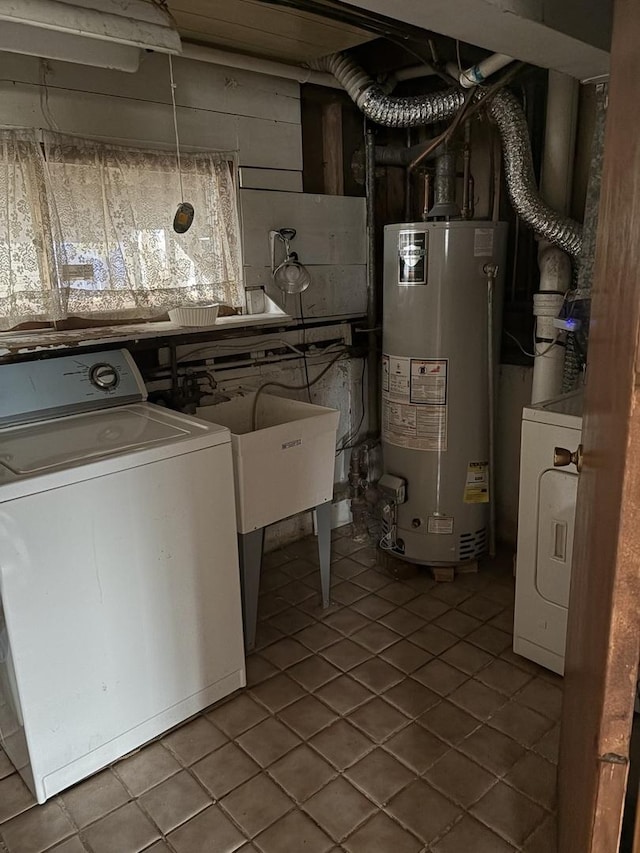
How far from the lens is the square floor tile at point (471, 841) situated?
1491 mm

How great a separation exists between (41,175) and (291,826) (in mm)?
2061

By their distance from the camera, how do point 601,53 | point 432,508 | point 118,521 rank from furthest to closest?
point 432,508, point 601,53, point 118,521

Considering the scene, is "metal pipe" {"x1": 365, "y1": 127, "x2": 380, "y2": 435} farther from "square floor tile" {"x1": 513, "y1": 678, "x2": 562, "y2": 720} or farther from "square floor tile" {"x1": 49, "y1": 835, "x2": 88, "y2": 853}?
"square floor tile" {"x1": 49, "y1": 835, "x2": 88, "y2": 853}

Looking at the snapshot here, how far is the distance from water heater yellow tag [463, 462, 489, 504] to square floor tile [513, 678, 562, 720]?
79cm

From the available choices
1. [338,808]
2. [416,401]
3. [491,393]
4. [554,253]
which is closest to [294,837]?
[338,808]

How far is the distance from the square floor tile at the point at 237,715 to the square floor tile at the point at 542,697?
2.67 ft

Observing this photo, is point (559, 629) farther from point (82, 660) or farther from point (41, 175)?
point (41, 175)

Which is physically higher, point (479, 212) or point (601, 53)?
point (601, 53)

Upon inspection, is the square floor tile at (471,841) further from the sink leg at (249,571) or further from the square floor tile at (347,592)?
the square floor tile at (347,592)

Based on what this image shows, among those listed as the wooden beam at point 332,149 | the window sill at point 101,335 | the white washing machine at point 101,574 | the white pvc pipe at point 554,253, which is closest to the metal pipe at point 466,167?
the white pvc pipe at point 554,253

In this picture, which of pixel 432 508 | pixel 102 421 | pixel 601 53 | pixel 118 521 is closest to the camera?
pixel 118 521

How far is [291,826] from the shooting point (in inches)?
61.9

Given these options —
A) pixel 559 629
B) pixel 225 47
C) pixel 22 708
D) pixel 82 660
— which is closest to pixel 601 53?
pixel 225 47

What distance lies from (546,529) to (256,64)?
2003mm
